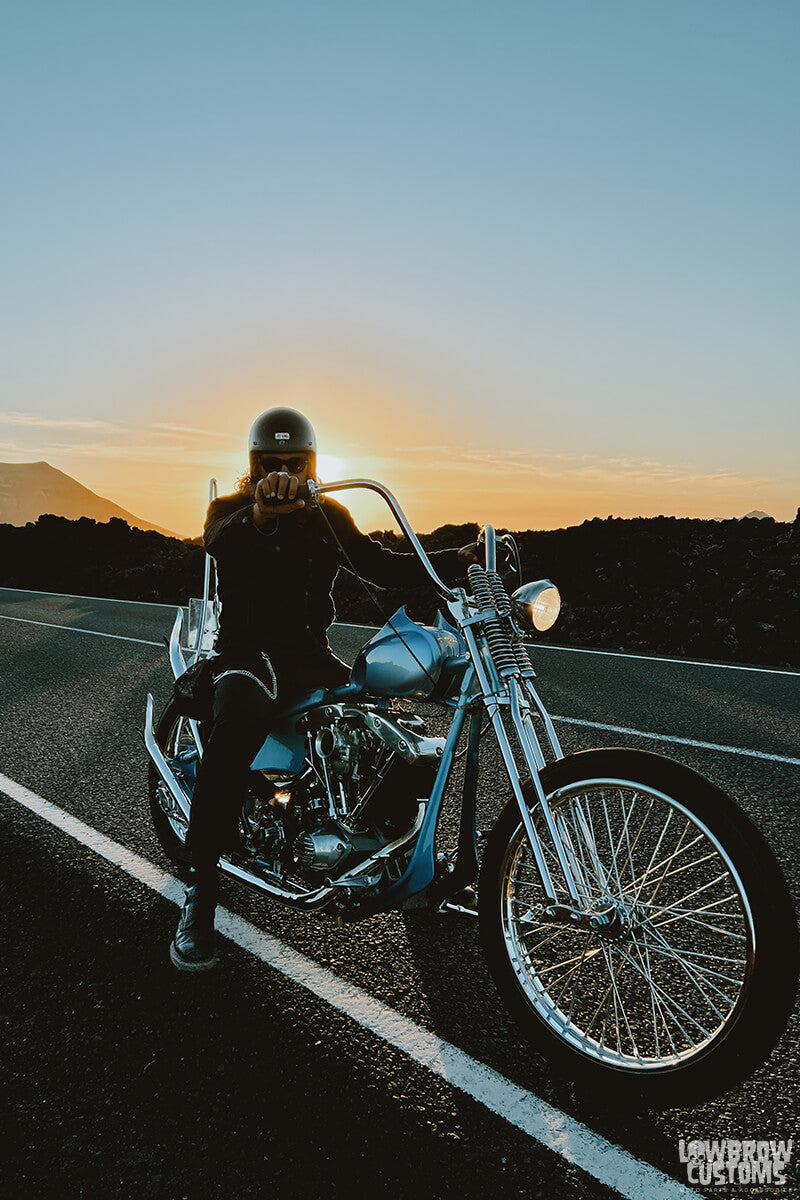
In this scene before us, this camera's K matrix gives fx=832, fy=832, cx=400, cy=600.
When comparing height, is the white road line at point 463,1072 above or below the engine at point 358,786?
below

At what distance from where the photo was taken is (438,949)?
2.90 meters

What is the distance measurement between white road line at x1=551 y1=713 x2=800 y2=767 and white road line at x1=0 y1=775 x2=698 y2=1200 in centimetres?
347

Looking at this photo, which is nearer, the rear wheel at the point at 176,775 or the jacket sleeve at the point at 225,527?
the jacket sleeve at the point at 225,527

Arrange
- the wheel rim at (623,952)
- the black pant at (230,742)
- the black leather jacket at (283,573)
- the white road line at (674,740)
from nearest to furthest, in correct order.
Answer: the wheel rim at (623,952) < the black pant at (230,742) < the black leather jacket at (283,573) < the white road line at (674,740)

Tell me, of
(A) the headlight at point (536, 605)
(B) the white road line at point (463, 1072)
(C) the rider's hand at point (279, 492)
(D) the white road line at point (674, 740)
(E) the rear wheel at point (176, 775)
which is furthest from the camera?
(D) the white road line at point (674, 740)

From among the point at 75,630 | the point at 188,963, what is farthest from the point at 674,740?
the point at 75,630

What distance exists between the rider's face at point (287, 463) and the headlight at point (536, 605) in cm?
111

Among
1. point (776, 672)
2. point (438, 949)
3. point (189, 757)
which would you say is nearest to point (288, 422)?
point (189, 757)

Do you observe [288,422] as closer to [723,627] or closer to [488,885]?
[488,885]

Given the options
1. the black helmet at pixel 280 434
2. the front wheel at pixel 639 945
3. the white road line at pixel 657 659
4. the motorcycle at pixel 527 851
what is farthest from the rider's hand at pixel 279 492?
the white road line at pixel 657 659

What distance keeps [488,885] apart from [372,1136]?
2.16ft

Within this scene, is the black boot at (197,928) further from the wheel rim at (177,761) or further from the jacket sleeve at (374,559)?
the jacket sleeve at (374,559)

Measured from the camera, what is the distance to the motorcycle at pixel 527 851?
197cm

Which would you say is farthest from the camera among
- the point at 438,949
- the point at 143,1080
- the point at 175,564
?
the point at 175,564
